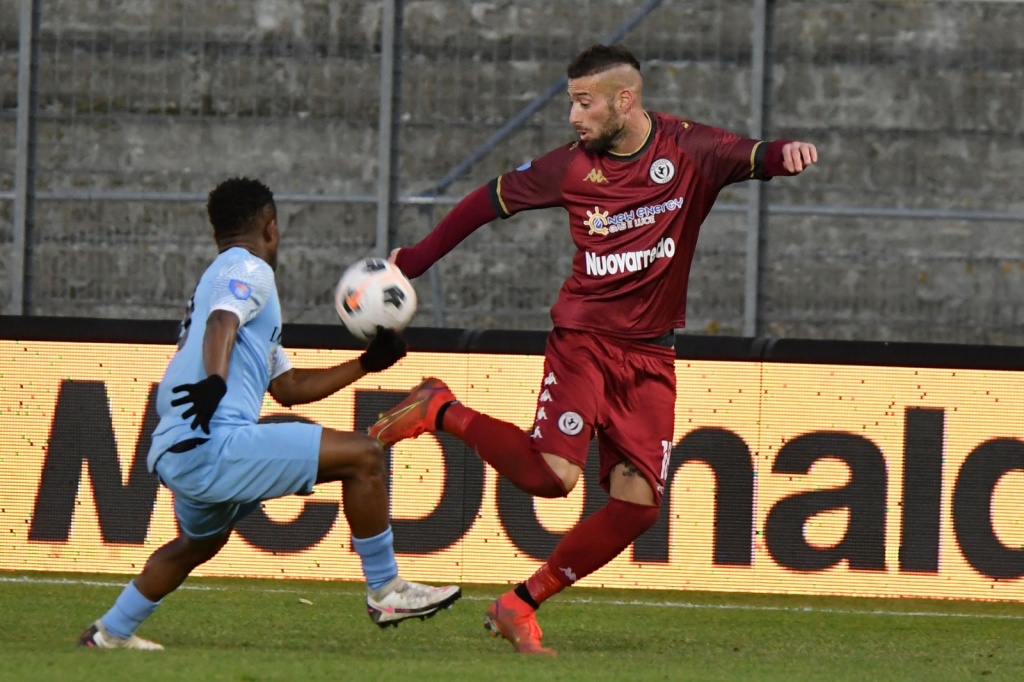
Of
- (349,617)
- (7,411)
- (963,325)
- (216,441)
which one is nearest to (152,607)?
(216,441)

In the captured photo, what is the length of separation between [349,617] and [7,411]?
231 cm

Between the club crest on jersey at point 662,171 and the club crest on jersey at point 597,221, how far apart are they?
0.71ft

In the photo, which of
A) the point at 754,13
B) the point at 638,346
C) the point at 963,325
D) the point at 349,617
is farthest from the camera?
the point at 963,325

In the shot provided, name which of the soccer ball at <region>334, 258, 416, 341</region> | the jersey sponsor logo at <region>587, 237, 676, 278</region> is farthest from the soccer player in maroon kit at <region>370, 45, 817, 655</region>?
the soccer ball at <region>334, 258, 416, 341</region>

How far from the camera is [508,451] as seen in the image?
20.0 ft

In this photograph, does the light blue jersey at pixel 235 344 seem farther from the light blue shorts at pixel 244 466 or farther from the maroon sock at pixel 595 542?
the maroon sock at pixel 595 542

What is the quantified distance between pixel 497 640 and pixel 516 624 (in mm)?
520

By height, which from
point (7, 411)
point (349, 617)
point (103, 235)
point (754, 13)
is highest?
point (754, 13)

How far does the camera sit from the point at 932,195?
10367mm

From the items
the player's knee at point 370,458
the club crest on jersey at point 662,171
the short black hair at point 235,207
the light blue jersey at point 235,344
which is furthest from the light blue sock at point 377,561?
the club crest on jersey at point 662,171

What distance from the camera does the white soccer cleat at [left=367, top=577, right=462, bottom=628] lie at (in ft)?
18.5

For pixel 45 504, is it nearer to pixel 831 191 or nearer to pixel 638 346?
pixel 638 346

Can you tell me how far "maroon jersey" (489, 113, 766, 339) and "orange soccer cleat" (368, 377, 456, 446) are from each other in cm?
54

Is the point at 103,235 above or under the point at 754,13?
under
